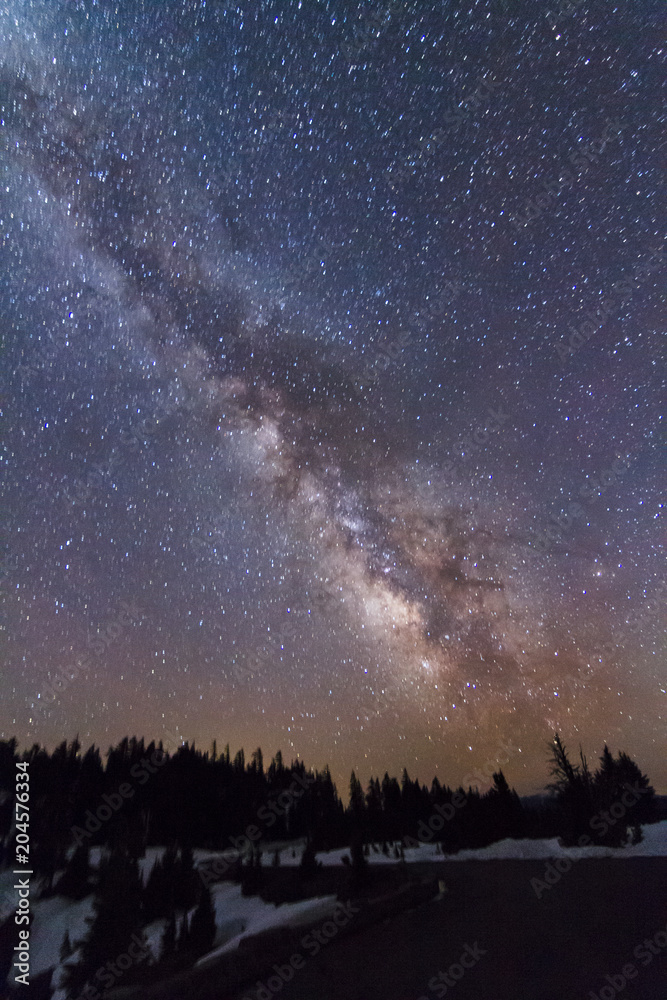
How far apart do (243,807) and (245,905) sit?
19396 mm

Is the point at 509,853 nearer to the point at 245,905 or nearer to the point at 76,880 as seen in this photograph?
the point at 245,905

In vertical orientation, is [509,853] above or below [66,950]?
above

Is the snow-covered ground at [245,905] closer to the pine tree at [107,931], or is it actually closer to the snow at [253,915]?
the snow at [253,915]

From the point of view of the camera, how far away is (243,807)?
3988 centimetres

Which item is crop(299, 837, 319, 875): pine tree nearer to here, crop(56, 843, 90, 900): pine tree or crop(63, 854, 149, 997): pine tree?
crop(63, 854, 149, 997): pine tree

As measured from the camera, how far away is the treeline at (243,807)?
103ft

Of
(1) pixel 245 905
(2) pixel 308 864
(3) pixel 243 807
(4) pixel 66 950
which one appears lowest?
(4) pixel 66 950

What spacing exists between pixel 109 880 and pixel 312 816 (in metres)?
28.8

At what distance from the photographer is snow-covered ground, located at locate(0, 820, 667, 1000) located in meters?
17.6

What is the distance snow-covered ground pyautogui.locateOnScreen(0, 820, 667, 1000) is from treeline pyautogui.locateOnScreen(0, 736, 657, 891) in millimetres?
1323

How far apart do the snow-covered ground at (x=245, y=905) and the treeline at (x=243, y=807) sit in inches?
52.1

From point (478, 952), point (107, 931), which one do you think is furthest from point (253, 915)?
point (478, 952)

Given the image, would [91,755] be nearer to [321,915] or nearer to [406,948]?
[321,915]

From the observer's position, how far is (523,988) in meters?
10.1
